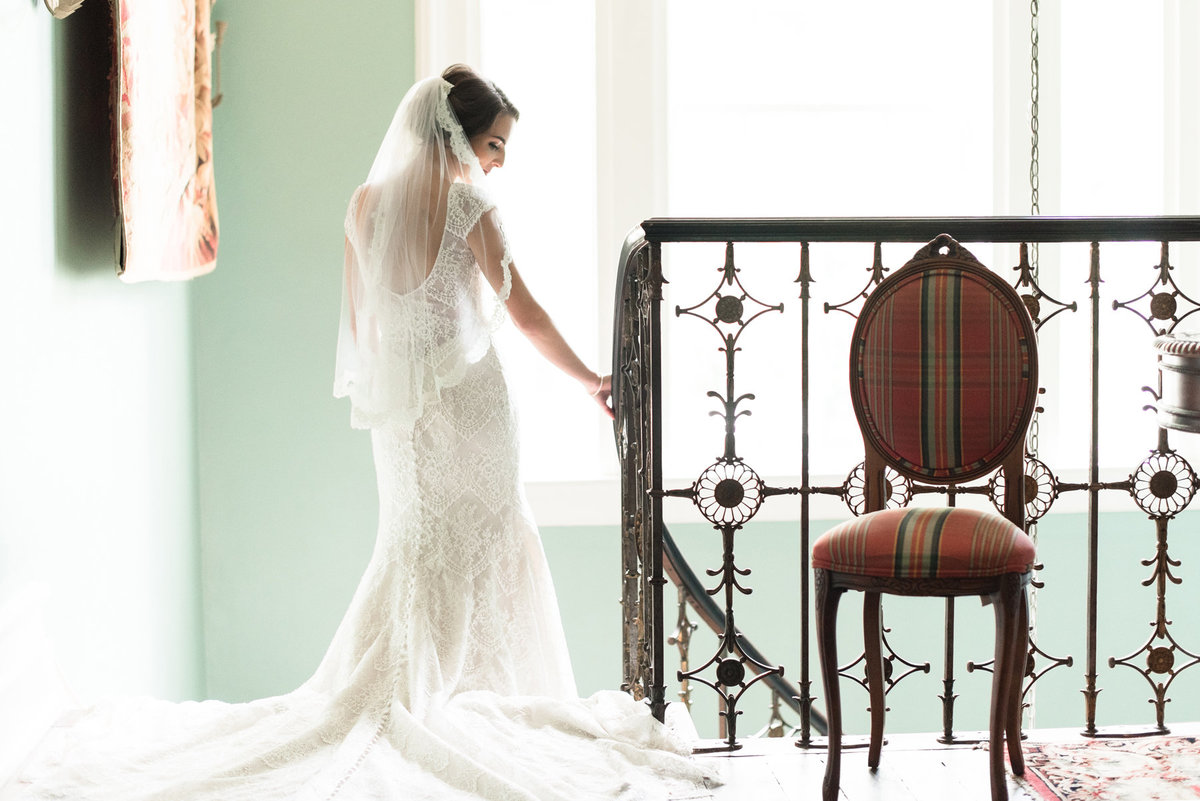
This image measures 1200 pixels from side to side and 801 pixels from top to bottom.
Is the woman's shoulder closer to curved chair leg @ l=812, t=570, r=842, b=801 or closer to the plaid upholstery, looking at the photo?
the plaid upholstery

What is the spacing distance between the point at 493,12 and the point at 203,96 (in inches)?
57.5

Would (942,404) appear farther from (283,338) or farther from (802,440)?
(283,338)

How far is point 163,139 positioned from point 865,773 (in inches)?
95.9

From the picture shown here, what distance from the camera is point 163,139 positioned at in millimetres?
3236

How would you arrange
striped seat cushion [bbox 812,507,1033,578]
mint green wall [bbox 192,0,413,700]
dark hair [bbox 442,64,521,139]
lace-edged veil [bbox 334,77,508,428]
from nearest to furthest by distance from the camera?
striped seat cushion [bbox 812,507,1033,578], lace-edged veil [bbox 334,77,508,428], dark hair [bbox 442,64,521,139], mint green wall [bbox 192,0,413,700]

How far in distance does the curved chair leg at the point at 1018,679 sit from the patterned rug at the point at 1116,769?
5cm

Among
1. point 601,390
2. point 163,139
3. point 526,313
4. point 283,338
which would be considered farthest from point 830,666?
point 283,338

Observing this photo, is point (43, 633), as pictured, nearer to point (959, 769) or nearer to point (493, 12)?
point (959, 769)

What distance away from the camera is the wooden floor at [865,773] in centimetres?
229

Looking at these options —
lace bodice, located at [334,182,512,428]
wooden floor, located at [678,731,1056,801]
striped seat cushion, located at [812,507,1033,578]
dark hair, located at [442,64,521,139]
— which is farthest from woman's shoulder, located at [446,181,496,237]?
wooden floor, located at [678,731,1056,801]

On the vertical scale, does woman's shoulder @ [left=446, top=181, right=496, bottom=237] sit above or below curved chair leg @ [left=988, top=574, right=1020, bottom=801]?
above

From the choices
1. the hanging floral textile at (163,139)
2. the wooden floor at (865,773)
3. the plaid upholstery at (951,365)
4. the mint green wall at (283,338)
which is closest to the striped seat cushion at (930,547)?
the plaid upholstery at (951,365)

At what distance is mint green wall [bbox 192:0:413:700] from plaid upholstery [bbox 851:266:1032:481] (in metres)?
2.78

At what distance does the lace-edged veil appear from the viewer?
2781 mm
